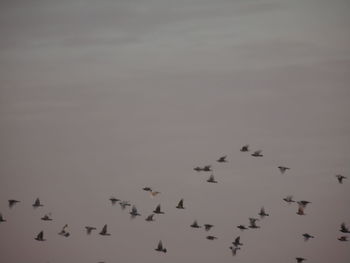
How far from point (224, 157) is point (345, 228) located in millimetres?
8870

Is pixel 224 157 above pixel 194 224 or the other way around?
above

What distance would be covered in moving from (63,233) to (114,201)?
4.11m

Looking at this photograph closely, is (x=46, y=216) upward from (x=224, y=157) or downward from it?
downward

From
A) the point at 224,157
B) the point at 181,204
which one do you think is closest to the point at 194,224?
the point at 181,204

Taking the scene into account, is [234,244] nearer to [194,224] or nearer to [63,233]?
[194,224]

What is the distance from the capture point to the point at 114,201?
178ft

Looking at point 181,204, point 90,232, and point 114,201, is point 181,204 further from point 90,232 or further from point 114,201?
point 90,232

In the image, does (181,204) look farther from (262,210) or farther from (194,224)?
(262,210)

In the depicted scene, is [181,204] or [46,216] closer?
[181,204]

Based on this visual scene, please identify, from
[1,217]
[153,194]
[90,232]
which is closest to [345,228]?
[153,194]

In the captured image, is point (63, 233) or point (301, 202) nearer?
point (301, 202)

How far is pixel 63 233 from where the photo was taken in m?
54.9

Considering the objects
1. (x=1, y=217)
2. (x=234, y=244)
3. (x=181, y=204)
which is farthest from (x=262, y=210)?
(x=1, y=217)

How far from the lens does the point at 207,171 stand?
53438mm
